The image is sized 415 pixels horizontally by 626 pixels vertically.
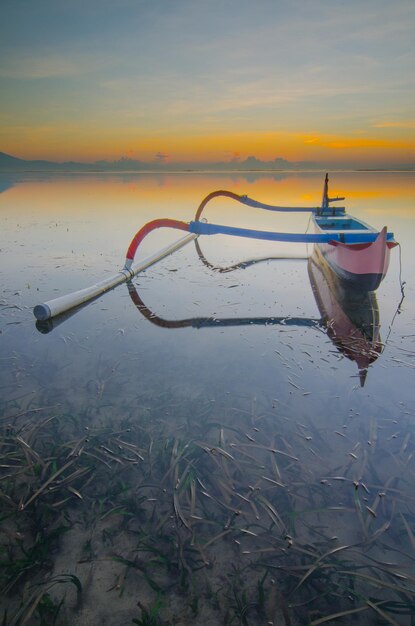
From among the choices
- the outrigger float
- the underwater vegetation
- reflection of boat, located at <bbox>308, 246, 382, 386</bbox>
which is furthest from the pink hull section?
the underwater vegetation

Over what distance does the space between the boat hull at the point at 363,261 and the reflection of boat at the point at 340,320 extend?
0.46 meters

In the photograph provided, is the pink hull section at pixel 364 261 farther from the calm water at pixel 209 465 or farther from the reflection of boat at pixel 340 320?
the calm water at pixel 209 465

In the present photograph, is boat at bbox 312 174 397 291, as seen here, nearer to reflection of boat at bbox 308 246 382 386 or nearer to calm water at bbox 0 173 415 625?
reflection of boat at bbox 308 246 382 386

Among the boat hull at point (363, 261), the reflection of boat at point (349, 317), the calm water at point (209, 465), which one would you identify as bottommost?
the reflection of boat at point (349, 317)

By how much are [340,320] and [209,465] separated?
518 centimetres

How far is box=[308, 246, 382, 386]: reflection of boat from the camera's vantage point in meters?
6.03

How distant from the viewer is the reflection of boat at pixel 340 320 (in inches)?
242

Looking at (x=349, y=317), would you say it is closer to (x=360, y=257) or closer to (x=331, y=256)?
(x=360, y=257)

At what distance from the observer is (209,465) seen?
3465 mm

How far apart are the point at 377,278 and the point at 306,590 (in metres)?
7.10

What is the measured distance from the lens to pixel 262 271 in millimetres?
11828

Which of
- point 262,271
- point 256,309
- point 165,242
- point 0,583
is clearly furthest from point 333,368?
point 165,242

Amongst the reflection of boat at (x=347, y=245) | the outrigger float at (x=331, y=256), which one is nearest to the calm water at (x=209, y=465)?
the outrigger float at (x=331, y=256)

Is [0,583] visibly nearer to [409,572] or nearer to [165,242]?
[409,572]
